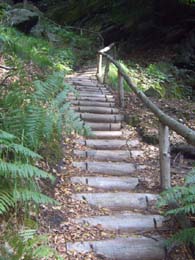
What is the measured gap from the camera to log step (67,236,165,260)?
3.80 metres

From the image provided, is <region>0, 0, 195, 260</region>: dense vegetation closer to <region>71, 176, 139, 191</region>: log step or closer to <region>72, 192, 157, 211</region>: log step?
<region>71, 176, 139, 191</region>: log step

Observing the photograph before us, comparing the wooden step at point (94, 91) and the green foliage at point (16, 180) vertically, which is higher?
the wooden step at point (94, 91)

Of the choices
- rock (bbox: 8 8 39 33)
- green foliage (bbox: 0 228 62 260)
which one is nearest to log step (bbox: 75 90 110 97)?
A: green foliage (bbox: 0 228 62 260)

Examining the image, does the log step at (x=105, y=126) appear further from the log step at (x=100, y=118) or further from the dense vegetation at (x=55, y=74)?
the dense vegetation at (x=55, y=74)

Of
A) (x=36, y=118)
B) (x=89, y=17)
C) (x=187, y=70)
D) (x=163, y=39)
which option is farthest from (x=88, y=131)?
(x=89, y=17)

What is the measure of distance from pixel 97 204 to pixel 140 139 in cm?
219

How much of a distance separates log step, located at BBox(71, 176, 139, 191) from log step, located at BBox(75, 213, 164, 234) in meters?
0.66

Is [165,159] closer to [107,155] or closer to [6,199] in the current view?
[107,155]

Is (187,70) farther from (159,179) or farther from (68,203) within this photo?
(68,203)

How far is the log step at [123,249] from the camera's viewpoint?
149 inches

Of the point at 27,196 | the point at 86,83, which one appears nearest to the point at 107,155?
the point at 27,196

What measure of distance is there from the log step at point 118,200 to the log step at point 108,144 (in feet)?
4.94

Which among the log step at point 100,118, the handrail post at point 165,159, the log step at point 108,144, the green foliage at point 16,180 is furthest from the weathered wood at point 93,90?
the green foliage at point 16,180

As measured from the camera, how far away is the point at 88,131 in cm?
456
